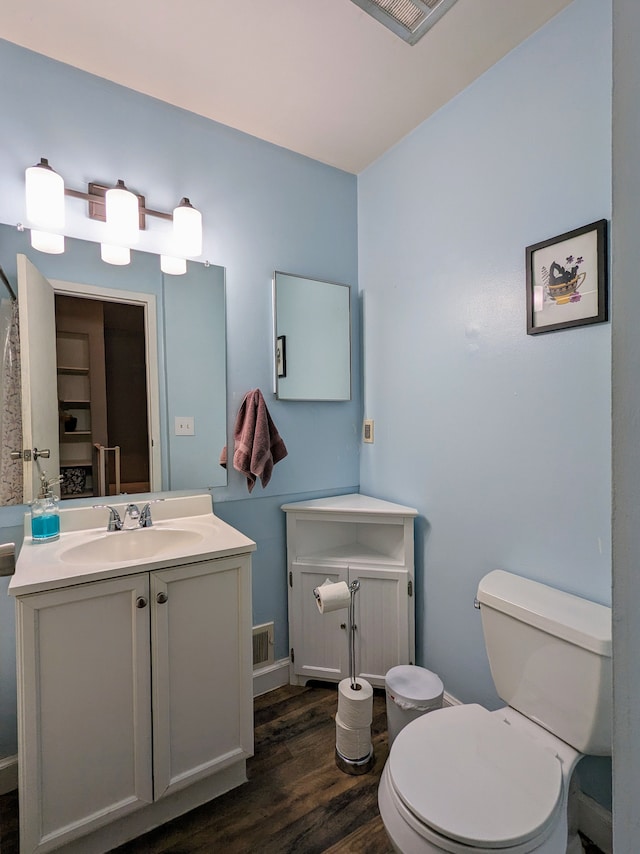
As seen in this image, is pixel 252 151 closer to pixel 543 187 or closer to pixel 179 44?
pixel 179 44

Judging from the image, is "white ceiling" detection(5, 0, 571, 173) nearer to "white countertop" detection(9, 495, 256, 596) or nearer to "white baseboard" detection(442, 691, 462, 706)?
"white countertop" detection(9, 495, 256, 596)

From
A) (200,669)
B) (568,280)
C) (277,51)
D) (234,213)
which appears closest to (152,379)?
(234,213)

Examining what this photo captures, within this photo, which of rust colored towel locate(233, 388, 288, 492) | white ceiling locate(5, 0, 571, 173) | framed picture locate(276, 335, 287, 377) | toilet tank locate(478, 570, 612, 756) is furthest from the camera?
framed picture locate(276, 335, 287, 377)

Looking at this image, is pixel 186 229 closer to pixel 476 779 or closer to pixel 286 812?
pixel 476 779

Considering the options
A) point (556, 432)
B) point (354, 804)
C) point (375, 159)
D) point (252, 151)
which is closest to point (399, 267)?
point (375, 159)

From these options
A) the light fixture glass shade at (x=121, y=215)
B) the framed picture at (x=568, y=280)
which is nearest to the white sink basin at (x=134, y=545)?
the light fixture glass shade at (x=121, y=215)

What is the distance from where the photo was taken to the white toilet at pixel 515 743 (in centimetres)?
90

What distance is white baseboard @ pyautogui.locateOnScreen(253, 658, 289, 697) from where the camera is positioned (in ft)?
6.23

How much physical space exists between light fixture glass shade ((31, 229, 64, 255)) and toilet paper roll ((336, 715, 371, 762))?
2.00m

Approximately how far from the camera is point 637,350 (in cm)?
37

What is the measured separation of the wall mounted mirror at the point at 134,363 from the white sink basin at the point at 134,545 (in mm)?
205

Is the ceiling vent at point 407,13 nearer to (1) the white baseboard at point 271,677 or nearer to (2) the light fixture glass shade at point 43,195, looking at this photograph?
(2) the light fixture glass shade at point 43,195

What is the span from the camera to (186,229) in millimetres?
1688

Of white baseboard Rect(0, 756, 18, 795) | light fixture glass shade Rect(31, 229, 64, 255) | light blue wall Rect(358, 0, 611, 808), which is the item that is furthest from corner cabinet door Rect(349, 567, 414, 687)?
light fixture glass shade Rect(31, 229, 64, 255)
